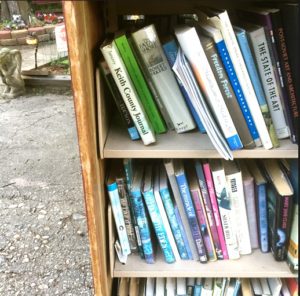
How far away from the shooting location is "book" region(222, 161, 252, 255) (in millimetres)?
829

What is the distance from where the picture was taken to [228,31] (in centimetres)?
69

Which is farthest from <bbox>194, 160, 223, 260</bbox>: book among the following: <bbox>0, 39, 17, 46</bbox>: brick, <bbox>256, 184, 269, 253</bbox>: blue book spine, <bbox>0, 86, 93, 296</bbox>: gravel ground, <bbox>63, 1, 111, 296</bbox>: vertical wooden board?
<bbox>0, 39, 17, 46</bbox>: brick

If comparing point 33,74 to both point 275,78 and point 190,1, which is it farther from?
point 275,78

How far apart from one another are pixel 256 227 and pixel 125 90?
45cm

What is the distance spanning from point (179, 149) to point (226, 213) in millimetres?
199

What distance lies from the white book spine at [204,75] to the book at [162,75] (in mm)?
65

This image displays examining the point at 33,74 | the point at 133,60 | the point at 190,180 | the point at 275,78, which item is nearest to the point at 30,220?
the point at 190,180

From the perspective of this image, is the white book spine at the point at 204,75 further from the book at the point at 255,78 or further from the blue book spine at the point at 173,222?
the blue book spine at the point at 173,222

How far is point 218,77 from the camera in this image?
711 mm

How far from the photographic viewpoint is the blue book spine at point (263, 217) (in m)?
0.85

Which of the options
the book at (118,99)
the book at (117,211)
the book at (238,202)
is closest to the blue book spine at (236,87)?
the book at (238,202)

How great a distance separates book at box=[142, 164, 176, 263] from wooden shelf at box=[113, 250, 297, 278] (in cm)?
3

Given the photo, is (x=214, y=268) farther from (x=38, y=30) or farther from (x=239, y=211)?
(x=38, y=30)

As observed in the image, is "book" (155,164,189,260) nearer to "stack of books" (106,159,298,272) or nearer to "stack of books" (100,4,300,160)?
"stack of books" (106,159,298,272)
